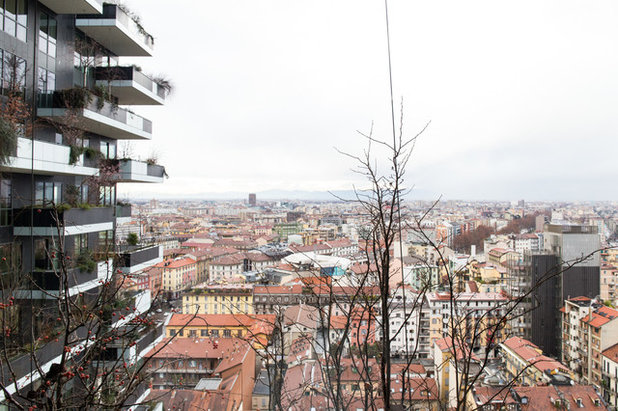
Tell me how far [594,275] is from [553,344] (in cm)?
365

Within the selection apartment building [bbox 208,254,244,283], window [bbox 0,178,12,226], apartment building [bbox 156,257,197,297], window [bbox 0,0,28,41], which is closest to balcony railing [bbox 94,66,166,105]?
window [bbox 0,0,28,41]

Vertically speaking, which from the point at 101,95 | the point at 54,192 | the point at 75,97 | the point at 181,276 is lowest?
the point at 181,276

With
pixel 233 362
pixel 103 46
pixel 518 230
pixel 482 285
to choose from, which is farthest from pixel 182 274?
pixel 518 230

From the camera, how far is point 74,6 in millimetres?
4453

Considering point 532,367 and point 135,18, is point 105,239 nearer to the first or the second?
point 135,18

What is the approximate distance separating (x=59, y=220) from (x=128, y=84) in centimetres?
252

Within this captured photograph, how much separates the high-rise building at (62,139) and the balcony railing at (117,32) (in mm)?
A: 12

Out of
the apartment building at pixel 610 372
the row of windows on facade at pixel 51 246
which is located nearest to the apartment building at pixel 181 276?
the apartment building at pixel 610 372

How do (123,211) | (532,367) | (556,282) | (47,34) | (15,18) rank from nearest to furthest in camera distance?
(15,18) → (47,34) → (123,211) → (532,367) → (556,282)

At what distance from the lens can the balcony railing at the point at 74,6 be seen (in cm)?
433

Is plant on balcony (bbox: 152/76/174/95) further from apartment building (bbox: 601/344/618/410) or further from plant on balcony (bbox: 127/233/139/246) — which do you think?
apartment building (bbox: 601/344/618/410)

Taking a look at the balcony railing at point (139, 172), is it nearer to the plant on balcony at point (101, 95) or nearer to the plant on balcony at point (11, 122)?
the plant on balcony at point (101, 95)

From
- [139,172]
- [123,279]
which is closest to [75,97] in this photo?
[139,172]

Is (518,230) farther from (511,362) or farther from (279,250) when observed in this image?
(511,362)
